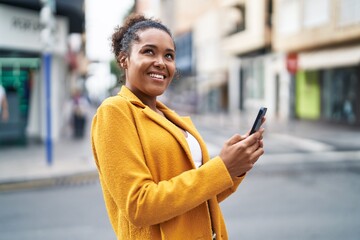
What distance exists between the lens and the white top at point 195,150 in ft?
5.30

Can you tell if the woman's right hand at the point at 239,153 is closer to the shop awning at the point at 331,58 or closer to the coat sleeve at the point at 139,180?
the coat sleeve at the point at 139,180

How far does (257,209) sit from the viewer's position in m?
6.19

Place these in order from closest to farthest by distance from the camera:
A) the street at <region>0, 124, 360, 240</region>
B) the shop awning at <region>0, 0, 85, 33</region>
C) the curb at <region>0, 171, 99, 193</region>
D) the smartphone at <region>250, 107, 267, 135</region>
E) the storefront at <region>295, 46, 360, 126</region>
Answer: the smartphone at <region>250, 107, 267, 135</region> < the street at <region>0, 124, 360, 240</region> < the curb at <region>0, 171, 99, 193</region> < the shop awning at <region>0, 0, 85, 33</region> < the storefront at <region>295, 46, 360, 126</region>

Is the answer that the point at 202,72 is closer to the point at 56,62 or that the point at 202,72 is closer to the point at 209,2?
the point at 209,2

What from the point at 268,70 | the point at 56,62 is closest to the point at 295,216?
the point at 56,62

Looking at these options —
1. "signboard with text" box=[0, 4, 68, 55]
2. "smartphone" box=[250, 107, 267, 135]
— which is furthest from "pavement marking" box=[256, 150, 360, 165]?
"smartphone" box=[250, 107, 267, 135]

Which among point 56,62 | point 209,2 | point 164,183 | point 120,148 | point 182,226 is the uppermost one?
point 209,2

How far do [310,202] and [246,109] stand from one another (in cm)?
2670

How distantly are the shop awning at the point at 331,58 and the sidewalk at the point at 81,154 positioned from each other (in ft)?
9.41

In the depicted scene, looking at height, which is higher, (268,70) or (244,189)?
(268,70)

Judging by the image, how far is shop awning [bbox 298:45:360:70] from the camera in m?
17.5

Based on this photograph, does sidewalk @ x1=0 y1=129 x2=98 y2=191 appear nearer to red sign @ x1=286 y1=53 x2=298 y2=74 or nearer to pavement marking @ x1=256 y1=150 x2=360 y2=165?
pavement marking @ x1=256 y1=150 x2=360 y2=165

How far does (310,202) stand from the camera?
6.55 meters

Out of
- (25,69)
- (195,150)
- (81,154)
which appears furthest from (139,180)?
(25,69)
